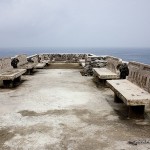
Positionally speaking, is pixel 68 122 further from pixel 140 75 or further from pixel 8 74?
pixel 8 74

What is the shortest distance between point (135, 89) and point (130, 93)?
21.3 inches

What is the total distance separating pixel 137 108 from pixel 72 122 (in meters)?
1.45

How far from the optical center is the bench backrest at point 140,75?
284 inches

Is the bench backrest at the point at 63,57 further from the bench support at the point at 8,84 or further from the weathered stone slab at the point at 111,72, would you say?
the bench support at the point at 8,84

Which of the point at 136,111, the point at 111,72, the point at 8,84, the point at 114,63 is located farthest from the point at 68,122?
the point at 114,63

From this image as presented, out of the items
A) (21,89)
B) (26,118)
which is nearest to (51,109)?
(26,118)

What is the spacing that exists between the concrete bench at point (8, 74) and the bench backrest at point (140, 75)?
4.10 m

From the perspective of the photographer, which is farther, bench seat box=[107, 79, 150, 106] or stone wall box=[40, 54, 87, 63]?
stone wall box=[40, 54, 87, 63]

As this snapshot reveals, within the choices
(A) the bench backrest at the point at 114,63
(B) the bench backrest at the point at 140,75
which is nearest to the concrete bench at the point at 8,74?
(A) the bench backrest at the point at 114,63

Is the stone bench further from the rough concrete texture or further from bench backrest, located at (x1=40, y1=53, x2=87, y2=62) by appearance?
the rough concrete texture

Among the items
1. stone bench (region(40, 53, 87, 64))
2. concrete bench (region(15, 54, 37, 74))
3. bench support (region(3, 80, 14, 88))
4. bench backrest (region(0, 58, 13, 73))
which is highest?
bench backrest (region(0, 58, 13, 73))

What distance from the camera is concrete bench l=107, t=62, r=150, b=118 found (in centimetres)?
607

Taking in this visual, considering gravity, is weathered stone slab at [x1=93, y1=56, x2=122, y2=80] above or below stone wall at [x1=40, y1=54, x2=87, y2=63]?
above

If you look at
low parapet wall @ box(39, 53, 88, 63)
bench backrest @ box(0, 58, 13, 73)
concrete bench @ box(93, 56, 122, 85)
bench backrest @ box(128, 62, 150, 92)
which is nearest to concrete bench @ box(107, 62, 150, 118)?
bench backrest @ box(128, 62, 150, 92)
